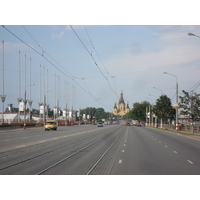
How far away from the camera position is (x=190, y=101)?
225 ft

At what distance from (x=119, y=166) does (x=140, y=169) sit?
1.20 metres

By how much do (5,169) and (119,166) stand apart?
478 centimetres

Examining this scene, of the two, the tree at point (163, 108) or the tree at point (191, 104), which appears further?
the tree at point (163, 108)

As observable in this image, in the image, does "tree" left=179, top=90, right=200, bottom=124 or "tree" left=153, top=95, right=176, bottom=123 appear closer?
"tree" left=179, top=90, right=200, bottom=124

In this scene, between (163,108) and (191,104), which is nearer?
(191,104)
